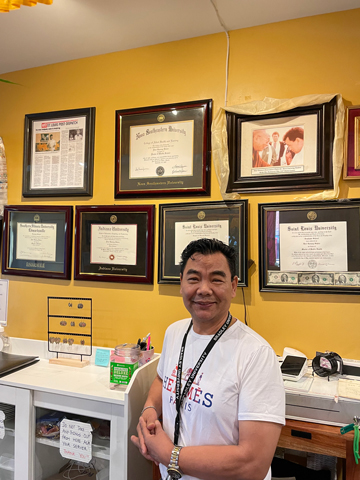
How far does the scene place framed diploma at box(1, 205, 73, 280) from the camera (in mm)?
2229

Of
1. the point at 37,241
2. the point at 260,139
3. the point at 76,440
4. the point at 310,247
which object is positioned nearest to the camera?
the point at 76,440

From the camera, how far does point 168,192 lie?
2.00 metres

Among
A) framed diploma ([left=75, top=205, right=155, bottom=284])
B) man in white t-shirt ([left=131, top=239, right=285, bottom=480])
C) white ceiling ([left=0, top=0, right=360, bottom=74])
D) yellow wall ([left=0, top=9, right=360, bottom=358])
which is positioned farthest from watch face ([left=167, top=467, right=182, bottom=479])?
white ceiling ([left=0, top=0, right=360, bottom=74])

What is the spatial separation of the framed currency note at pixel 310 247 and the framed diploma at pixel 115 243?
2.13 feet

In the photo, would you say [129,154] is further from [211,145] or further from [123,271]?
[123,271]

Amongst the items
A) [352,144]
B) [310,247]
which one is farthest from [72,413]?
[352,144]

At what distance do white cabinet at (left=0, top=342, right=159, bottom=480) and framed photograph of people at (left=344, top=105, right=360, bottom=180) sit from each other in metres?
1.33

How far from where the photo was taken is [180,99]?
2016 mm

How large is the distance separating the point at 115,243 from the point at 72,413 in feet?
3.01

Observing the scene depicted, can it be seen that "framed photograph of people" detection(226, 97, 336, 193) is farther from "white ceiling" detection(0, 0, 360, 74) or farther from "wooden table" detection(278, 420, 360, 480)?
"wooden table" detection(278, 420, 360, 480)

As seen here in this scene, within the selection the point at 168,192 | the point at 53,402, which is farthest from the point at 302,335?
the point at 53,402

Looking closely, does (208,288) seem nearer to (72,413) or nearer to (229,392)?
(229,392)

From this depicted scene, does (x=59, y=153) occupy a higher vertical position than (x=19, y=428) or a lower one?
higher

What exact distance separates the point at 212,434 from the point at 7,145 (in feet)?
7.25
